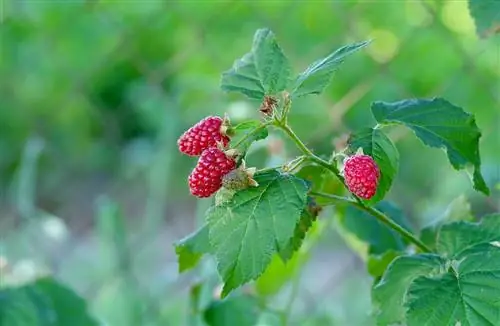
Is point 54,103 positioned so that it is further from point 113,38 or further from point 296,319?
point 296,319

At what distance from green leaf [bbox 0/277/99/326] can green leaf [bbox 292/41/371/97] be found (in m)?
0.51

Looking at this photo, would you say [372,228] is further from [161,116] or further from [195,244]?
[161,116]

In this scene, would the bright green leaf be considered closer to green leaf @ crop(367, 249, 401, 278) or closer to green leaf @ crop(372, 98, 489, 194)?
green leaf @ crop(372, 98, 489, 194)

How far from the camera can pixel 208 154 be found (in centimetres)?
61

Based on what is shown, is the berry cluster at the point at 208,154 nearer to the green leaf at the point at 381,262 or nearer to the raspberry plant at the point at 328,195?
the raspberry plant at the point at 328,195

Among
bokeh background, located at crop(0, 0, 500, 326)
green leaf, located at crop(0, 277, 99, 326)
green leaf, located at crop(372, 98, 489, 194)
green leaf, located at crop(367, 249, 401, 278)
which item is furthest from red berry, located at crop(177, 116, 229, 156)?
bokeh background, located at crop(0, 0, 500, 326)

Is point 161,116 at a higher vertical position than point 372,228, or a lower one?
higher

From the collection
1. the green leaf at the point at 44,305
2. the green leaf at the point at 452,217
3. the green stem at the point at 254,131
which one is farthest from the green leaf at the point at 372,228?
the green leaf at the point at 44,305

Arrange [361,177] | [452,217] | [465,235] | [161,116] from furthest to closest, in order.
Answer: [161,116]
[452,217]
[465,235]
[361,177]

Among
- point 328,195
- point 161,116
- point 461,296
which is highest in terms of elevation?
point 161,116

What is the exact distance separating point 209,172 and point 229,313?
326 mm

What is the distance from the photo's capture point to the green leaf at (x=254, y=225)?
586mm

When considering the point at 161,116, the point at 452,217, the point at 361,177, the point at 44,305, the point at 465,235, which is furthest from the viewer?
the point at 161,116

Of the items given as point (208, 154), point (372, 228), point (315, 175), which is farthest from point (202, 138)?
point (372, 228)
